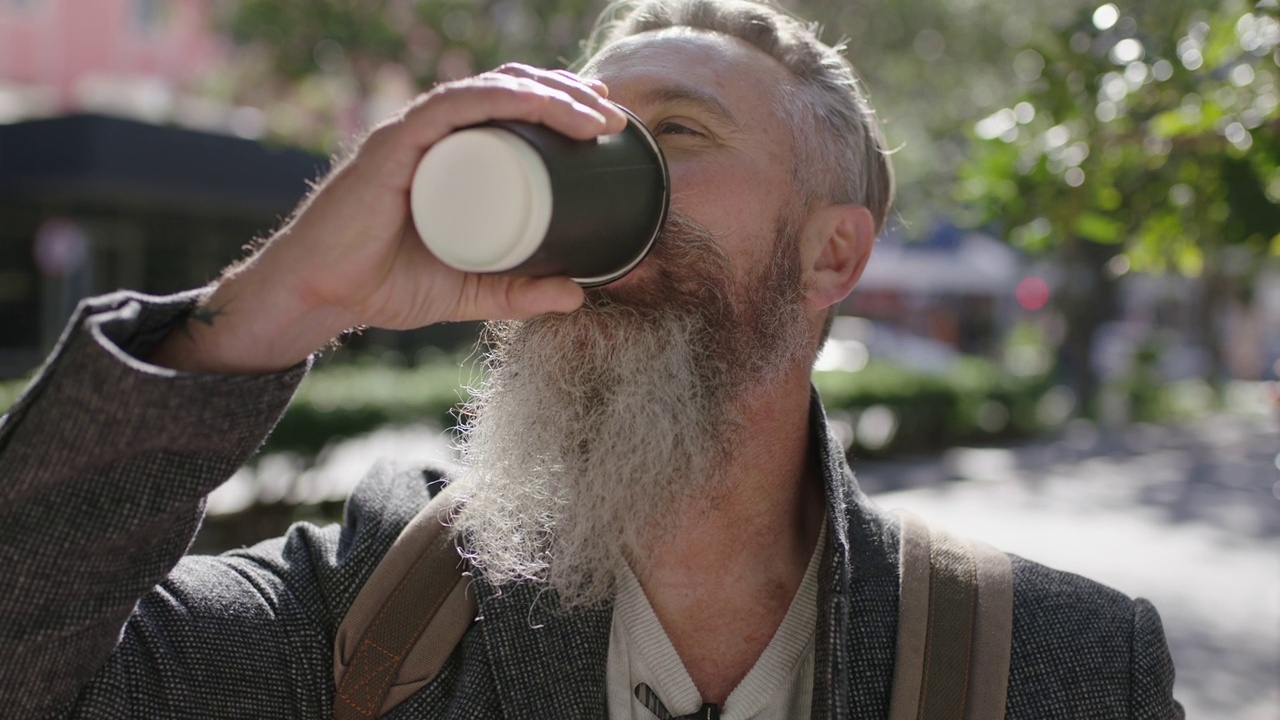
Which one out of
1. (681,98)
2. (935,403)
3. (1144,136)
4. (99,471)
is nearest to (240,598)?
(99,471)

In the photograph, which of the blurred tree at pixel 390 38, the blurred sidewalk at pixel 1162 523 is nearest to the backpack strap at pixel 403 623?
the blurred sidewalk at pixel 1162 523

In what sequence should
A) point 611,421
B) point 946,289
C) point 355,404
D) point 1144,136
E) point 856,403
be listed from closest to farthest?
1. point 611,421
2. point 1144,136
3. point 355,404
4. point 856,403
5. point 946,289

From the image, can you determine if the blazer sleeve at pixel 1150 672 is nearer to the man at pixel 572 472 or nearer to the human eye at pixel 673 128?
the man at pixel 572 472

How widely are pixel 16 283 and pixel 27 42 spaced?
844 cm

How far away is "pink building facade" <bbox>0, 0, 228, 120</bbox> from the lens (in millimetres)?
26641

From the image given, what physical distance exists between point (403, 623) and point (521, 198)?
0.80m

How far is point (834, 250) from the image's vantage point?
6.87ft

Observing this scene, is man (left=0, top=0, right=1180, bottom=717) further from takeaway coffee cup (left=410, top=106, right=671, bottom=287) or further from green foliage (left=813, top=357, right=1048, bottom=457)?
green foliage (left=813, top=357, right=1048, bottom=457)

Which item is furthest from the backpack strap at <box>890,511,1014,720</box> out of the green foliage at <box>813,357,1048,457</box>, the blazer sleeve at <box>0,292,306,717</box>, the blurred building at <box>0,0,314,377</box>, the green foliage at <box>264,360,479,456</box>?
the blurred building at <box>0,0,314,377</box>

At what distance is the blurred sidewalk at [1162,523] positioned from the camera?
7.18 m

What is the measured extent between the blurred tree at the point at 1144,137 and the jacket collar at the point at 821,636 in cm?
118

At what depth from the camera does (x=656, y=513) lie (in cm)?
182

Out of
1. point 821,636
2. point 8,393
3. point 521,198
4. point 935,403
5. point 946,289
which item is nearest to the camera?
point 521,198

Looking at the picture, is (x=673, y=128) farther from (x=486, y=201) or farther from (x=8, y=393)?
(x=8, y=393)
